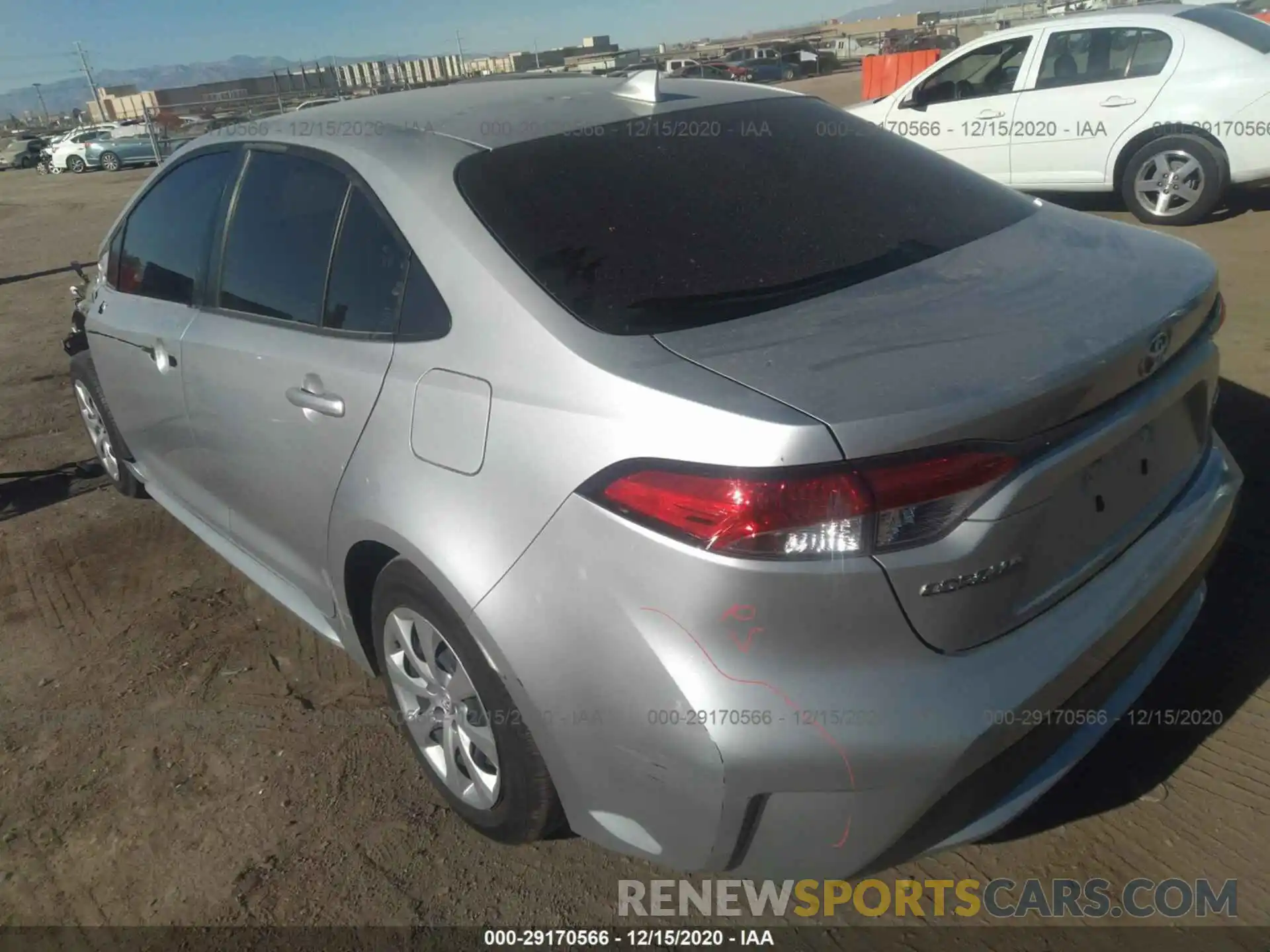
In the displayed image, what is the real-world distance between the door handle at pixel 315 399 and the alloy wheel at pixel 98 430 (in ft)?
8.10

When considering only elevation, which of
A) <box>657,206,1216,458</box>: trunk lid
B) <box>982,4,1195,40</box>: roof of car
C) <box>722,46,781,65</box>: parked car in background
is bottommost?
<box>722,46,781,65</box>: parked car in background

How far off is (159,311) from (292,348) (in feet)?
3.72

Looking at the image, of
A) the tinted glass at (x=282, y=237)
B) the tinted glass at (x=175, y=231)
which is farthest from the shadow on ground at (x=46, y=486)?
the tinted glass at (x=282, y=237)

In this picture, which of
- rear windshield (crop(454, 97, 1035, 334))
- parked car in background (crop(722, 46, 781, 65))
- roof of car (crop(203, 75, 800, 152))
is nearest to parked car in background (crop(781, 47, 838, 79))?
parked car in background (crop(722, 46, 781, 65))

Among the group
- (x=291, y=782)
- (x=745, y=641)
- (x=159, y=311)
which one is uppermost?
(x=159, y=311)

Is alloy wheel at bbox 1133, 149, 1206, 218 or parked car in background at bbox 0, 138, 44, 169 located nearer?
alloy wheel at bbox 1133, 149, 1206, 218

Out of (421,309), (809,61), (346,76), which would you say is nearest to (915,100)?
(421,309)

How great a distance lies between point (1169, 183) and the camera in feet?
25.4

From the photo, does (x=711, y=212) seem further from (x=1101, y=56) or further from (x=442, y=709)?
(x=1101, y=56)

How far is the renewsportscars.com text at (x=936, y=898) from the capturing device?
215 centimetres

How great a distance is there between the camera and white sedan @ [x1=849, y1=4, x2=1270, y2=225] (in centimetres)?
743

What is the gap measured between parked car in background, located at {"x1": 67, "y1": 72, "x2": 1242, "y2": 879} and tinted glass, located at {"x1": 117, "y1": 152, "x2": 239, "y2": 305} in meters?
0.40

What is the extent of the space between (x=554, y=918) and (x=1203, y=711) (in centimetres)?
185

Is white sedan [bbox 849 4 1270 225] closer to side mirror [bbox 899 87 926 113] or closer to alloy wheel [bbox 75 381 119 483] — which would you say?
side mirror [bbox 899 87 926 113]
